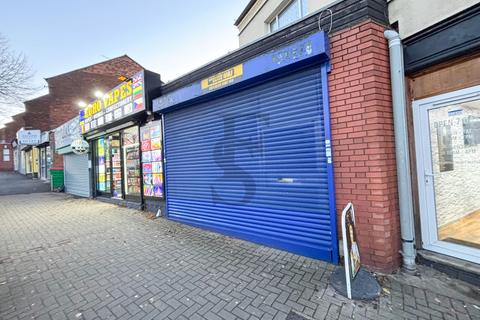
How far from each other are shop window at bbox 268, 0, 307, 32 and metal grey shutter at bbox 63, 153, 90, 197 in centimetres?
1087

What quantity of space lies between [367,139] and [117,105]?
792 centimetres

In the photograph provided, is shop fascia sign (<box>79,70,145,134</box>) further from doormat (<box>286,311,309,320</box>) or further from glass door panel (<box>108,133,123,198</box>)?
doormat (<box>286,311,309,320</box>)

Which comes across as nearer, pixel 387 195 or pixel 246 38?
pixel 387 195

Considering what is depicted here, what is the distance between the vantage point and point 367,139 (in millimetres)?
3074

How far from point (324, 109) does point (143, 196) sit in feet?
20.7

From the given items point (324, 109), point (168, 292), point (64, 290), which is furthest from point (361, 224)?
point (64, 290)

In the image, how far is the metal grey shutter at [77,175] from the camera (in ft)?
37.9

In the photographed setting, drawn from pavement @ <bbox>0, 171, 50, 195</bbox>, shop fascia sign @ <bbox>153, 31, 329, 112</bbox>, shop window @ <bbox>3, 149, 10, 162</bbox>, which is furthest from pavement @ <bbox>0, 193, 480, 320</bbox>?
shop window @ <bbox>3, 149, 10, 162</bbox>

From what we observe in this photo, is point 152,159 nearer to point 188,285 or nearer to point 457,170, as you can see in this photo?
point 188,285

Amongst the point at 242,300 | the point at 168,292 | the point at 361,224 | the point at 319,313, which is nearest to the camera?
the point at 319,313

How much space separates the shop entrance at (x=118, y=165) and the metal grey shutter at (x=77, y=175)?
1304 millimetres

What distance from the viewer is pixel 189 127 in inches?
220

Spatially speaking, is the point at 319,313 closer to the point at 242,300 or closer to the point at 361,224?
the point at 242,300

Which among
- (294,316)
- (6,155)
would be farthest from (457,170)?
(6,155)
